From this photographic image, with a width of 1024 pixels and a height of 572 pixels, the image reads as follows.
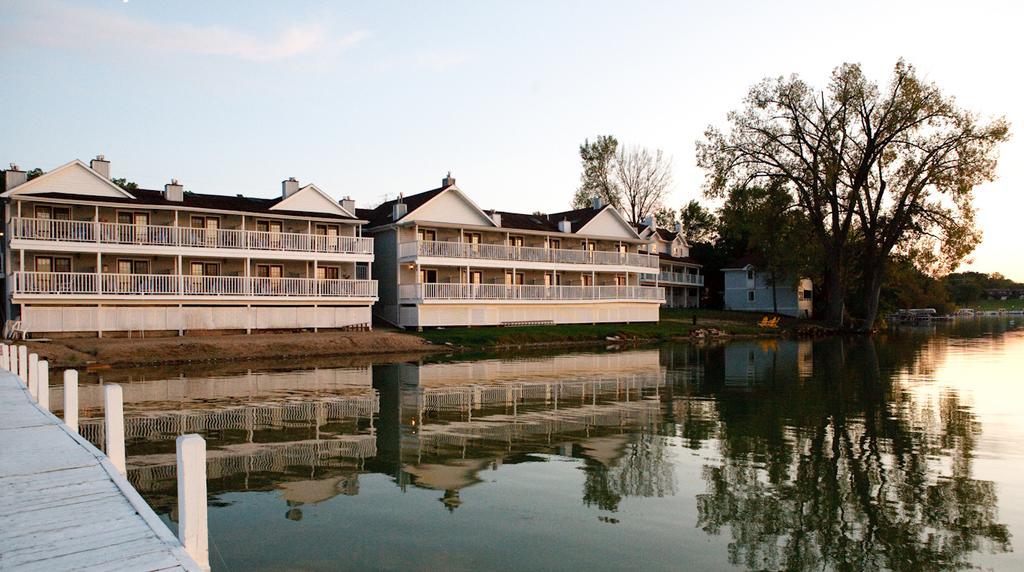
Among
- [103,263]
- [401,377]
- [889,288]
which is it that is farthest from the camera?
[889,288]

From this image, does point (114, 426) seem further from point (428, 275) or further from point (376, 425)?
point (428, 275)

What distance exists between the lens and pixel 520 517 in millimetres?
9828

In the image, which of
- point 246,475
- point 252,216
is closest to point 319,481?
point 246,475

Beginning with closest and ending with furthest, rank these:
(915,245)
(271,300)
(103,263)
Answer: (103,263) < (271,300) < (915,245)

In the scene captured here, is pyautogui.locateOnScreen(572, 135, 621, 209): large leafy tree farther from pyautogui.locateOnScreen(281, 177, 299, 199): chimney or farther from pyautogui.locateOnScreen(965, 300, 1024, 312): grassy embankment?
pyautogui.locateOnScreen(965, 300, 1024, 312): grassy embankment

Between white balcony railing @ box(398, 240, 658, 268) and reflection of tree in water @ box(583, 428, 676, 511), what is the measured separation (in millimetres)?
35484

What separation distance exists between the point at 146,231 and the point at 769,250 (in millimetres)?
46474

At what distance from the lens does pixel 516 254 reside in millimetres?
53406

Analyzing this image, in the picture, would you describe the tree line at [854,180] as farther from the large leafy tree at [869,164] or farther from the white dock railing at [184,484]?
the white dock railing at [184,484]

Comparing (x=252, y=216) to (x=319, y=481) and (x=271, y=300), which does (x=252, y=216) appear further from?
(x=319, y=481)

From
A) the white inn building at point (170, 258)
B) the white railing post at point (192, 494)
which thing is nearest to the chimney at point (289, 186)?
the white inn building at point (170, 258)

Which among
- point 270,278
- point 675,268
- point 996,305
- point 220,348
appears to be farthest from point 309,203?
point 996,305

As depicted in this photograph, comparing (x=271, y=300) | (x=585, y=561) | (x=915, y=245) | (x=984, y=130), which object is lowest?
(x=585, y=561)

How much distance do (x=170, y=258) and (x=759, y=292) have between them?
59111mm
